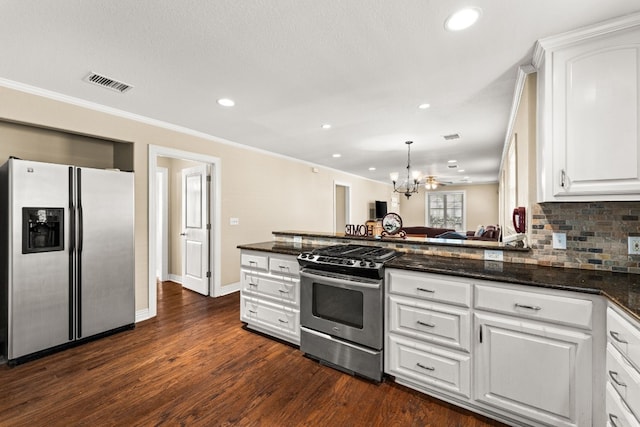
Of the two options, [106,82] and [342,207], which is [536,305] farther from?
[342,207]

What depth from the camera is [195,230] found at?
4422mm

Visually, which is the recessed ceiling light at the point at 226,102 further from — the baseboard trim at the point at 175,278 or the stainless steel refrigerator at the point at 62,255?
the baseboard trim at the point at 175,278

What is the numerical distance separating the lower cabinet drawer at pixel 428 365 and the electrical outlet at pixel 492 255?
2.67 ft

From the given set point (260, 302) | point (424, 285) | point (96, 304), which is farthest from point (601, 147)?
point (96, 304)

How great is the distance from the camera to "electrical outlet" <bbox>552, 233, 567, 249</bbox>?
196 centimetres

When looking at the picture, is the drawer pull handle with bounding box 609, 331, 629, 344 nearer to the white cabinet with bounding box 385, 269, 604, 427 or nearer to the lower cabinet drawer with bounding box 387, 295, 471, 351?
the white cabinet with bounding box 385, 269, 604, 427

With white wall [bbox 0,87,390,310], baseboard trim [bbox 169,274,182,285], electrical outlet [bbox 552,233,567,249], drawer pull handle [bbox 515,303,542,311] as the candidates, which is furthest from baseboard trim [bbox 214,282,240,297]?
electrical outlet [bbox 552,233,567,249]

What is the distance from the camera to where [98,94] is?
2641 mm

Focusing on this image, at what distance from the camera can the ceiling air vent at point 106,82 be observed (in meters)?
2.29

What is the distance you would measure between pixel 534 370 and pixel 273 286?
6.85 ft

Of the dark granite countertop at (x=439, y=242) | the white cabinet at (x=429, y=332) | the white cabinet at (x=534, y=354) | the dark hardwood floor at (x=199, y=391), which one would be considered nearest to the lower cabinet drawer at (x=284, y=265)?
the dark granite countertop at (x=439, y=242)

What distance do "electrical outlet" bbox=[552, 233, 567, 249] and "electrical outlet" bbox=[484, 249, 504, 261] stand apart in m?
0.34

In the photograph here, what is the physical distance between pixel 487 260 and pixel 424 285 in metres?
0.68

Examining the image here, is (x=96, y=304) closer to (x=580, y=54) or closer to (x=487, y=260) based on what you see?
(x=487, y=260)
